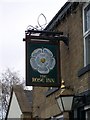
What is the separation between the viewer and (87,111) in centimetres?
1080

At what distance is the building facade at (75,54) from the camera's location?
1098 centimetres

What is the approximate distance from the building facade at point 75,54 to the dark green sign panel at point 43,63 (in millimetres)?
510

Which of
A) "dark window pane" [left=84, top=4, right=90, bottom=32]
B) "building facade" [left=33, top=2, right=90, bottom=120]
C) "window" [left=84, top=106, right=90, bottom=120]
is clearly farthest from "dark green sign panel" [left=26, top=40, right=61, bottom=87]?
"window" [left=84, top=106, right=90, bottom=120]

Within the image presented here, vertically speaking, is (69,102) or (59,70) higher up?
(59,70)

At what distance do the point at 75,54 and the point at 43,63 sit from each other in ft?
3.35

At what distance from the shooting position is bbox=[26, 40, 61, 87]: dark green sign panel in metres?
12.0

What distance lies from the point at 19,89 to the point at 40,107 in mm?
5472

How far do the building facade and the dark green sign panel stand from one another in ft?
1.67

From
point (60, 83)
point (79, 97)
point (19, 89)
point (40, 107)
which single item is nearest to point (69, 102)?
point (79, 97)

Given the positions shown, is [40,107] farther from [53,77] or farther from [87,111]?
[87,111]

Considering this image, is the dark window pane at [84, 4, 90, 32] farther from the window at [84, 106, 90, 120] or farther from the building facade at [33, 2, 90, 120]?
the window at [84, 106, 90, 120]

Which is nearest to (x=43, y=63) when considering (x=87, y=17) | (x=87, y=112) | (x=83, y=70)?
(x=83, y=70)

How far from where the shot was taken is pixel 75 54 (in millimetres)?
12094

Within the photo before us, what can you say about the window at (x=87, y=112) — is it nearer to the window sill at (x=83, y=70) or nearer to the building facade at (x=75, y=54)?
the building facade at (x=75, y=54)
